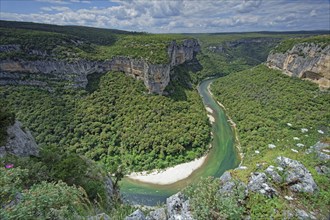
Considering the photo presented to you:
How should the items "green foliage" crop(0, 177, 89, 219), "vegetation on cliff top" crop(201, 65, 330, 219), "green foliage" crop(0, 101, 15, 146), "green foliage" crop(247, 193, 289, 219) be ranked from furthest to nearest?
"green foliage" crop(0, 101, 15, 146) → "vegetation on cliff top" crop(201, 65, 330, 219) → "green foliage" crop(247, 193, 289, 219) → "green foliage" crop(0, 177, 89, 219)

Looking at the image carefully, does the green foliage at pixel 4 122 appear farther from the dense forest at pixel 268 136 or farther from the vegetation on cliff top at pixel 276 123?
the vegetation on cliff top at pixel 276 123

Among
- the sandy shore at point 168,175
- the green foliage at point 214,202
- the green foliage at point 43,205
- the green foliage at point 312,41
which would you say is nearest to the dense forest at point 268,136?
the green foliage at point 214,202

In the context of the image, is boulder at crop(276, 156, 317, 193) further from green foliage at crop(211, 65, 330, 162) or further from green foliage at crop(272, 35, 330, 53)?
green foliage at crop(272, 35, 330, 53)

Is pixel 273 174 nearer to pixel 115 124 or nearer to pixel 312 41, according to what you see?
pixel 115 124

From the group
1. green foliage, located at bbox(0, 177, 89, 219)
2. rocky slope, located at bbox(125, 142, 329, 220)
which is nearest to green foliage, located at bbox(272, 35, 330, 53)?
rocky slope, located at bbox(125, 142, 329, 220)

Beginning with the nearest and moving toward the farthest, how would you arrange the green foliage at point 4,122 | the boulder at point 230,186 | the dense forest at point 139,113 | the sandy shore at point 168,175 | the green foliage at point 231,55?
the boulder at point 230,186
the green foliage at point 4,122
the sandy shore at point 168,175
the dense forest at point 139,113
the green foliage at point 231,55

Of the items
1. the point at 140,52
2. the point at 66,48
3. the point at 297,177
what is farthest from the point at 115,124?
the point at 297,177

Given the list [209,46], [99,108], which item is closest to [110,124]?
[99,108]
